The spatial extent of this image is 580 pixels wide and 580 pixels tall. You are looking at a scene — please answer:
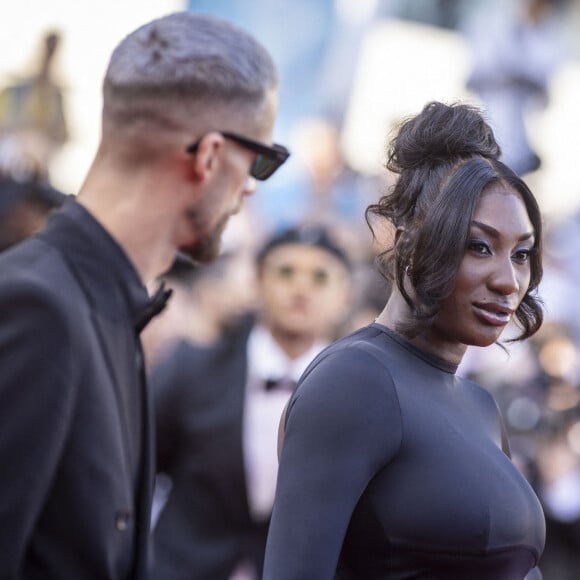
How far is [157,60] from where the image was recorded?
259cm

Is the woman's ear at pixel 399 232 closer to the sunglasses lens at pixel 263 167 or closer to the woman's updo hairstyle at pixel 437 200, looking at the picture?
the woman's updo hairstyle at pixel 437 200

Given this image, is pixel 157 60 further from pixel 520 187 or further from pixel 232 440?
pixel 232 440

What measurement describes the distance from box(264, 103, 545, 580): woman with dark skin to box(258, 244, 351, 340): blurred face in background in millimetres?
2476

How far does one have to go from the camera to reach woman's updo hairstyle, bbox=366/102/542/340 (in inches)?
107

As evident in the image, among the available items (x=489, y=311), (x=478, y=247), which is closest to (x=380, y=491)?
(x=489, y=311)

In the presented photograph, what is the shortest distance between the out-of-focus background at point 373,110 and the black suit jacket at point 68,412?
4054 millimetres

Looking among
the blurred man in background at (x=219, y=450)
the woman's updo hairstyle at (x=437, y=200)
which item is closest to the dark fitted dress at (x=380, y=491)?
the woman's updo hairstyle at (x=437, y=200)

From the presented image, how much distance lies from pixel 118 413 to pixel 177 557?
259cm

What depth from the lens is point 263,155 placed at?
271cm

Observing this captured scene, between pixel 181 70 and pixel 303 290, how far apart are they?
300 cm

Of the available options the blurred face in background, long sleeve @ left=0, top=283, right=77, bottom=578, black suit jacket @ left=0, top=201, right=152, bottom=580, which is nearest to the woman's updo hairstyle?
black suit jacket @ left=0, top=201, right=152, bottom=580

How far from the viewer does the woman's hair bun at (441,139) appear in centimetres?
289

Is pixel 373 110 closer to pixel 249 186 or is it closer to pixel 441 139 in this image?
pixel 441 139

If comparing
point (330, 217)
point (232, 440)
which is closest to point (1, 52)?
point (330, 217)
